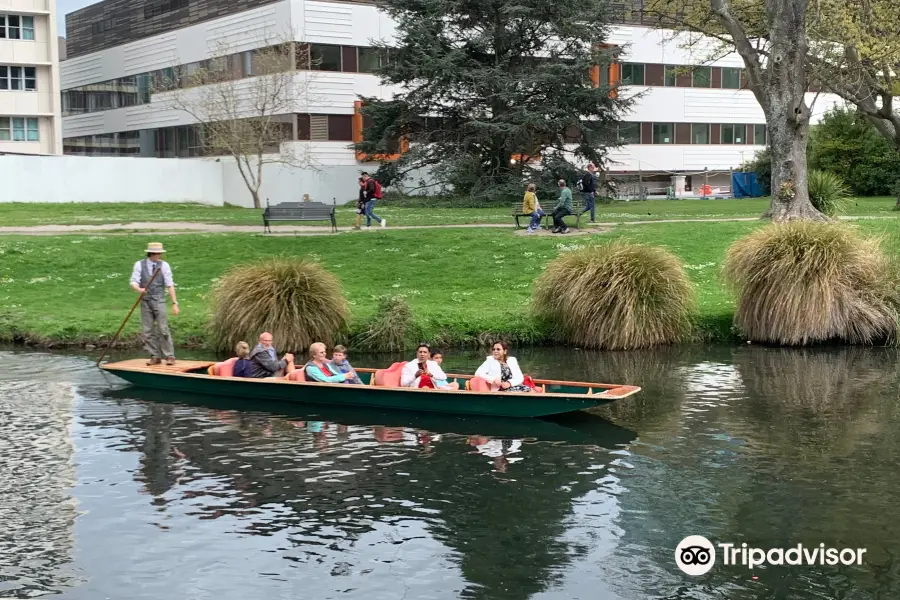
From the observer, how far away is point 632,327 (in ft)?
69.4

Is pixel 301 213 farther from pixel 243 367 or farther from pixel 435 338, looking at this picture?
pixel 243 367

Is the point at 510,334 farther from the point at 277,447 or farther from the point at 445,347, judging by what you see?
the point at 277,447

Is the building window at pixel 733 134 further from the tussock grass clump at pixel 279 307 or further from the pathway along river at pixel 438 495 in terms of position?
the pathway along river at pixel 438 495

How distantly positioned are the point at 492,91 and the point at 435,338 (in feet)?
88.7

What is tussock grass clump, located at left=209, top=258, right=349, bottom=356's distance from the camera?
20.5m

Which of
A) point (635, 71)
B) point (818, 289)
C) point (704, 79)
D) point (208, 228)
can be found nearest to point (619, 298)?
point (818, 289)

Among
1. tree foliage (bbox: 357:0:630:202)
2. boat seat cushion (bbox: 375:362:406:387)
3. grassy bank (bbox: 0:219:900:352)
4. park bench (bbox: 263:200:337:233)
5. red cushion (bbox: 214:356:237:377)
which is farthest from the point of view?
tree foliage (bbox: 357:0:630:202)

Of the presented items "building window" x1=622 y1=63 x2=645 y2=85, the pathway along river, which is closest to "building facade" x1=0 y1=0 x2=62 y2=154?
"building window" x1=622 y1=63 x2=645 y2=85

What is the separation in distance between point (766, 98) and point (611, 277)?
42.9 ft

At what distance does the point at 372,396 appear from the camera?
16109mm

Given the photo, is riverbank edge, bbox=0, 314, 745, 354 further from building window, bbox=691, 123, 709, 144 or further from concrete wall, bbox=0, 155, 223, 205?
building window, bbox=691, 123, 709, 144

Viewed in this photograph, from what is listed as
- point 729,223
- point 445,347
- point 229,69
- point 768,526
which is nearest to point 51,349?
point 445,347

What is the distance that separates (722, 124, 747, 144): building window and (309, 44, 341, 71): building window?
1003 inches

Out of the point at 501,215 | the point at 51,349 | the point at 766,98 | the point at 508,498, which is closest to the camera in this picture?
the point at 508,498
